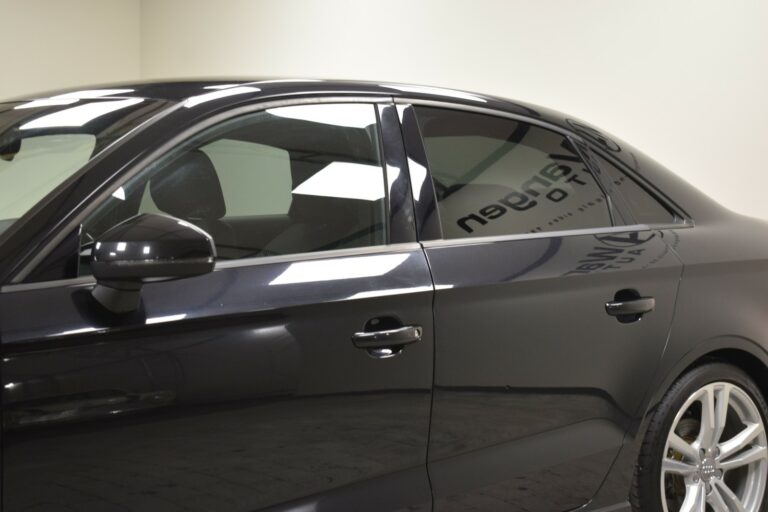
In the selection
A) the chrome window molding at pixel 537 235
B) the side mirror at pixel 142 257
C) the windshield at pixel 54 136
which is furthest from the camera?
the chrome window molding at pixel 537 235

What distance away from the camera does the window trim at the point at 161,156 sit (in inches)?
61.2

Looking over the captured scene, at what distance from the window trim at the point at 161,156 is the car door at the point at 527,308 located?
4.1 inches

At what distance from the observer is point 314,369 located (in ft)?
5.82

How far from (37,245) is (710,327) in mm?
1740

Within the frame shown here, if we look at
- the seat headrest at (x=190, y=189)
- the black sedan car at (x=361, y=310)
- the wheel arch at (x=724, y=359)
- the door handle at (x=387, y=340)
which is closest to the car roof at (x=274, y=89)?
the black sedan car at (x=361, y=310)

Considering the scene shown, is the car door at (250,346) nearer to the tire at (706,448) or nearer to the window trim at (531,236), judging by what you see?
the window trim at (531,236)

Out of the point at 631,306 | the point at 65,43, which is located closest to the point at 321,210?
the point at 631,306

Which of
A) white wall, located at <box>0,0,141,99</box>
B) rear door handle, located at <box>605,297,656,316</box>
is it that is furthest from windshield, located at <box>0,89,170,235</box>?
white wall, located at <box>0,0,141,99</box>

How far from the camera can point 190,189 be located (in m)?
1.86

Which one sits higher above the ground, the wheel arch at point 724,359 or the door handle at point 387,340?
the door handle at point 387,340

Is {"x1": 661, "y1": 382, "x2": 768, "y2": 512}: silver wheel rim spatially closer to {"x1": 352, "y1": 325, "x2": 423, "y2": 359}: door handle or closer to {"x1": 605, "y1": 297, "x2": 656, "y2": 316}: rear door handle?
{"x1": 605, "y1": 297, "x2": 656, "y2": 316}: rear door handle

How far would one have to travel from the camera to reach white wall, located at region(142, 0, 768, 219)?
4.59 meters

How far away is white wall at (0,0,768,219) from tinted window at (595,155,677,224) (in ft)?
6.96

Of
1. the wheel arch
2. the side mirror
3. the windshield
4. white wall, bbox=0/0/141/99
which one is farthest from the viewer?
white wall, bbox=0/0/141/99
